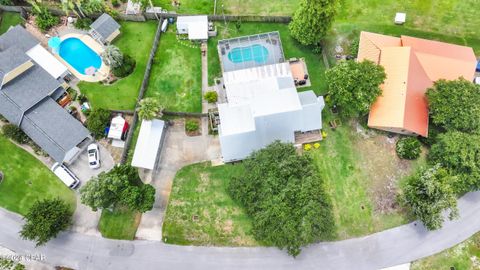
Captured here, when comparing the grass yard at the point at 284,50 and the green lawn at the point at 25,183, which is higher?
the grass yard at the point at 284,50

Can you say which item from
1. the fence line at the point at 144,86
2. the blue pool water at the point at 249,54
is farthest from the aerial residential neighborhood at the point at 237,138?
the fence line at the point at 144,86

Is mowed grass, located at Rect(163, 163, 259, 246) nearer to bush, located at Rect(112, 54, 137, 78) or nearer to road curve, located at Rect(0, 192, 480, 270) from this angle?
road curve, located at Rect(0, 192, 480, 270)

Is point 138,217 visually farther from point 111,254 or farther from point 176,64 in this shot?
point 176,64

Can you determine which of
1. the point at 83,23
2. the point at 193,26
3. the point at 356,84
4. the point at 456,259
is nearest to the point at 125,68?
the point at 83,23

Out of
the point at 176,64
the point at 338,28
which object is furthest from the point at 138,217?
the point at 338,28

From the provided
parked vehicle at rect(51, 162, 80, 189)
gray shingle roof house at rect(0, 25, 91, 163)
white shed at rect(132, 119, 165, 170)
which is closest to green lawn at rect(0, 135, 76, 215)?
parked vehicle at rect(51, 162, 80, 189)

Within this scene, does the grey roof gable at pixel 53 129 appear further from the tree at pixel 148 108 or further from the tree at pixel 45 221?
the tree at pixel 148 108

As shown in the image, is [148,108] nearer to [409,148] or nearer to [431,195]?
[409,148]
